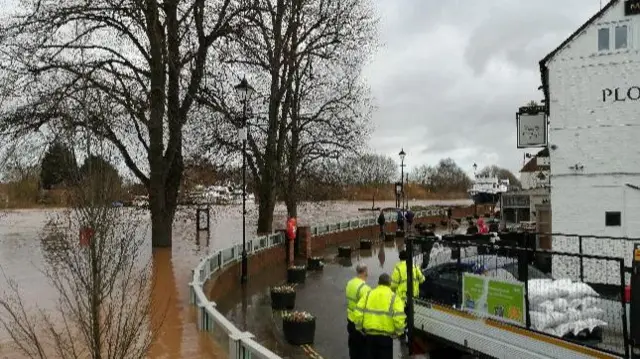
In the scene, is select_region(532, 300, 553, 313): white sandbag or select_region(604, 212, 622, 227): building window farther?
select_region(604, 212, 622, 227): building window

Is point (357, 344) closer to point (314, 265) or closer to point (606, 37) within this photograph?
point (314, 265)

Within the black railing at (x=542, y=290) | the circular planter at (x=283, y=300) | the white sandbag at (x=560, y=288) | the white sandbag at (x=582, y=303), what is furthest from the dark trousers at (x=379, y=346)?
the circular planter at (x=283, y=300)

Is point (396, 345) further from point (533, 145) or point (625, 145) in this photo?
point (533, 145)

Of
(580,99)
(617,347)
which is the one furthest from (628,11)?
(617,347)

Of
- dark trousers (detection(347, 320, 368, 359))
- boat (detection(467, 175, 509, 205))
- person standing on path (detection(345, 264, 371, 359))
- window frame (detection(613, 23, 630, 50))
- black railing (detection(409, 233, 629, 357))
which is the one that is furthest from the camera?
boat (detection(467, 175, 509, 205))

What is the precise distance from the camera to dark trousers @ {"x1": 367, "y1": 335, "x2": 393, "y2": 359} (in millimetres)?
9805

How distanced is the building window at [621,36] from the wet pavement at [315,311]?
36.1ft

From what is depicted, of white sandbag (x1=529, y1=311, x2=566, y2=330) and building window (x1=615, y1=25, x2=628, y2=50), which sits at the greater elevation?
building window (x1=615, y1=25, x2=628, y2=50)

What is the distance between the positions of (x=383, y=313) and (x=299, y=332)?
358cm

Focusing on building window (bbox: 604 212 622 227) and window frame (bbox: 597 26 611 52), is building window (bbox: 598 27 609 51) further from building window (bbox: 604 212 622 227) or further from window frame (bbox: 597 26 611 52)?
building window (bbox: 604 212 622 227)

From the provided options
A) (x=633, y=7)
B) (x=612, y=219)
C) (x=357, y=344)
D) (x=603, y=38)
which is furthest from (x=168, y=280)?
(x=633, y=7)

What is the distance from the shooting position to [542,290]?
9477mm

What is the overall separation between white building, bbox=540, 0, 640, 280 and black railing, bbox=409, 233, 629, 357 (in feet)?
20.9

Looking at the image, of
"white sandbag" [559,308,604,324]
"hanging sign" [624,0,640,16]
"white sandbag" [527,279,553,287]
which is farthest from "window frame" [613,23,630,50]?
"white sandbag" [559,308,604,324]
